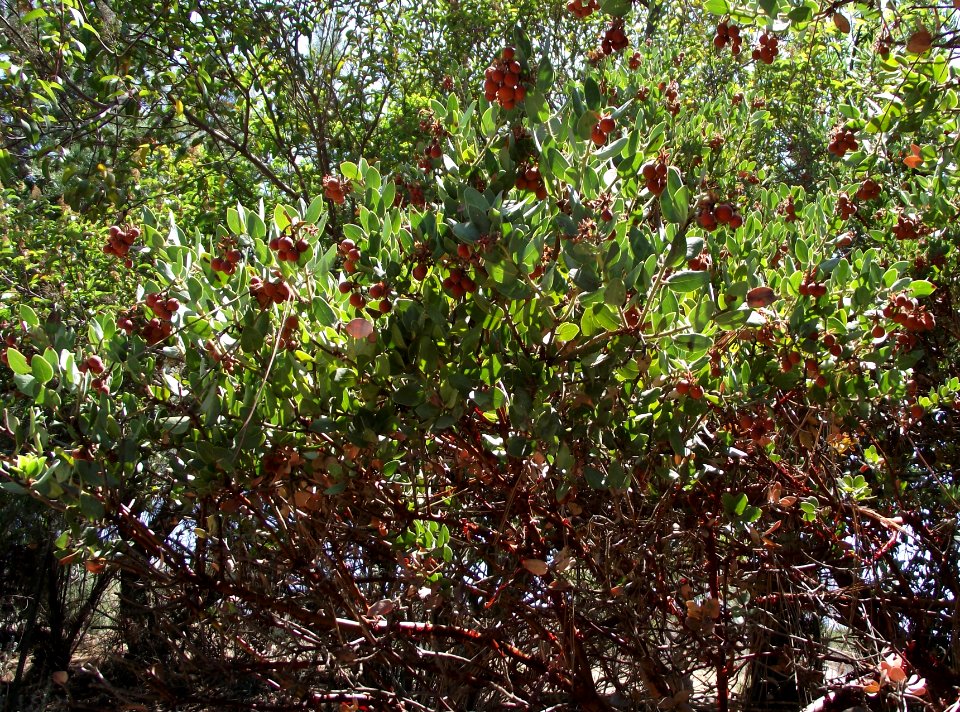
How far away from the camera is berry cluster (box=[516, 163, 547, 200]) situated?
8.05 feet

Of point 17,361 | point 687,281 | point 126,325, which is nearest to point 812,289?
point 687,281

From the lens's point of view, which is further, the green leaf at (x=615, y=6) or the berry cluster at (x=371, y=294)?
the green leaf at (x=615, y=6)

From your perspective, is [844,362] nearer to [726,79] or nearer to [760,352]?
[760,352]

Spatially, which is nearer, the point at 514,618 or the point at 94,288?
the point at 514,618

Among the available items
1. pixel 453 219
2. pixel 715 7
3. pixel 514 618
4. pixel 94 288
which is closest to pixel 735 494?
pixel 514 618

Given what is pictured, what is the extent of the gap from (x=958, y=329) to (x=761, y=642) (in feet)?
5.44

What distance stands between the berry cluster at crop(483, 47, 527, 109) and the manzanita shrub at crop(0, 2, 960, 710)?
10 millimetres

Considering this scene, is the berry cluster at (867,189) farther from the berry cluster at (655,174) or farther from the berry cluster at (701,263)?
the berry cluster at (655,174)

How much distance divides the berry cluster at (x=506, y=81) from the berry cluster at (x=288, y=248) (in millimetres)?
708

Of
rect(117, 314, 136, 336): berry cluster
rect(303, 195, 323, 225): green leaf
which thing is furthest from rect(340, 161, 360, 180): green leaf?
rect(117, 314, 136, 336): berry cluster

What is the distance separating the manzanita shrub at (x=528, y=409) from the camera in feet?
7.25

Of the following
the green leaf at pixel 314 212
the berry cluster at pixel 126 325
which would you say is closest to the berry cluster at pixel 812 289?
the green leaf at pixel 314 212

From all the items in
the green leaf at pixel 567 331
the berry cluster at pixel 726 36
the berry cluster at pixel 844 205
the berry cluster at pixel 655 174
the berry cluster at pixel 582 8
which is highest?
the berry cluster at pixel 582 8

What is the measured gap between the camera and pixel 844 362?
8.70ft
